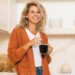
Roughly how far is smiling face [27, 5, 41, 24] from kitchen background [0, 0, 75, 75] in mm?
432

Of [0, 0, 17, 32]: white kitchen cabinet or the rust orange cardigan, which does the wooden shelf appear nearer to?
[0, 0, 17, 32]: white kitchen cabinet

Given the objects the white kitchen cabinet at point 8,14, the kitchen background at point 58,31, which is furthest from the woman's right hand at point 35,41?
the kitchen background at point 58,31

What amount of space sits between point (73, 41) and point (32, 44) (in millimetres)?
865

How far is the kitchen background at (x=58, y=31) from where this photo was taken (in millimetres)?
2355

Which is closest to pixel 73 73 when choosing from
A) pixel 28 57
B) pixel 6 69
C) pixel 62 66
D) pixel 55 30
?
pixel 62 66

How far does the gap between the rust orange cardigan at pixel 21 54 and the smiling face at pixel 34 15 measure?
0.34ft

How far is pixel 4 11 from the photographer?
2170 millimetres

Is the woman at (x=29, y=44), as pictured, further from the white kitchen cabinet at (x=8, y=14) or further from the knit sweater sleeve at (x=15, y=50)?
the white kitchen cabinet at (x=8, y=14)

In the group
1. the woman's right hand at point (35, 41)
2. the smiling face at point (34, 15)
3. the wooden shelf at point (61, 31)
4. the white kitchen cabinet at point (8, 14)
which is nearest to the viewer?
the woman's right hand at point (35, 41)

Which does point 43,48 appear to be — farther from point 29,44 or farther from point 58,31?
point 58,31

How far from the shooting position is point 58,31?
2357 mm

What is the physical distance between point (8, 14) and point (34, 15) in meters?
0.47

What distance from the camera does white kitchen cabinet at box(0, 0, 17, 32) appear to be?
2106 mm

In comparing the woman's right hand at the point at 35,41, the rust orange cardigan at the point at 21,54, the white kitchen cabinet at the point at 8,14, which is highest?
the white kitchen cabinet at the point at 8,14
